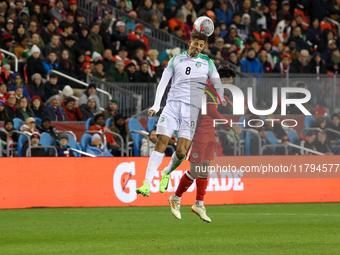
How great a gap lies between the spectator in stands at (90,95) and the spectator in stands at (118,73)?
122 cm

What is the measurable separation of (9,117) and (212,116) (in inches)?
302

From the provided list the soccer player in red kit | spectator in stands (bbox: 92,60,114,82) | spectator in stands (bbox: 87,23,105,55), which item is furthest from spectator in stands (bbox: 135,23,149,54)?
the soccer player in red kit

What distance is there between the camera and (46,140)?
48.2 feet

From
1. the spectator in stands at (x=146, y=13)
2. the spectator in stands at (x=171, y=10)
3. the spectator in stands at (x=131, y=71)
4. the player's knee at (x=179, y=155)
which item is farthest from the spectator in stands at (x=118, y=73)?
the player's knee at (x=179, y=155)

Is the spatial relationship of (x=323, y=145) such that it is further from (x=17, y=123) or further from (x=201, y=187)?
(x=17, y=123)

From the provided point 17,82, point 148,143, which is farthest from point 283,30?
point 17,82

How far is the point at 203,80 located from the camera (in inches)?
344

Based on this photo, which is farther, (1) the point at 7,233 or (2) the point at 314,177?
(2) the point at 314,177

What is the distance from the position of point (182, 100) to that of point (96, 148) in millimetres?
6867

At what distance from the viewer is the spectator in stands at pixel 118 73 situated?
60.3 ft

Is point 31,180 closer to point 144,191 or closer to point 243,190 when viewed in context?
point 243,190

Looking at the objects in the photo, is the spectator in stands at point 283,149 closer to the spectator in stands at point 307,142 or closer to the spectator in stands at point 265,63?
the spectator in stands at point 307,142

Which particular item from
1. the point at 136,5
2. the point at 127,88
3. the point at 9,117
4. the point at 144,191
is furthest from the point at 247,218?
the point at 136,5

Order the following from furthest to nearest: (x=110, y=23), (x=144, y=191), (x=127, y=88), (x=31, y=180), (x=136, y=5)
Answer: (x=136, y=5) < (x=110, y=23) < (x=127, y=88) < (x=31, y=180) < (x=144, y=191)
